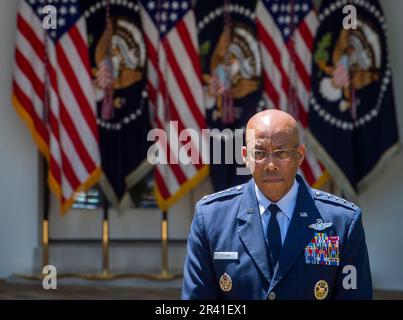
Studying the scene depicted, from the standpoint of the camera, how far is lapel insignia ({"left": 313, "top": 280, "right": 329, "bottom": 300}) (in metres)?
2.66

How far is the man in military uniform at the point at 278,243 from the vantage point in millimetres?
2641

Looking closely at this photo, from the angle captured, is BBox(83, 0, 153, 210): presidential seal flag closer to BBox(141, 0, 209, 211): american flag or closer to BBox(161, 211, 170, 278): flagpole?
BBox(141, 0, 209, 211): american flag

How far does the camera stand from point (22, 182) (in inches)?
297

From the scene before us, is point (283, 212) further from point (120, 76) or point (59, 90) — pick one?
point (59, 90)

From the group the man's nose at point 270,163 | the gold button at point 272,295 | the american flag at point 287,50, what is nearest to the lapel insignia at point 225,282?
the gold button at point 272,295

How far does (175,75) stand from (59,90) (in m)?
0.97

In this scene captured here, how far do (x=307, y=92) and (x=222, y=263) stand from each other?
4.54m

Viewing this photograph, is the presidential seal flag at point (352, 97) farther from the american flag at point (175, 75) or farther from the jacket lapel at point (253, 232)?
the jacket lapel at point (253, 232)

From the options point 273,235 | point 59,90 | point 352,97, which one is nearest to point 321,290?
point 273,235

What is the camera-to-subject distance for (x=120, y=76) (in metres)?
7.17

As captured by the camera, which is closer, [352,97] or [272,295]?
[272,295]

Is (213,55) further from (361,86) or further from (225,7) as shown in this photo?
(361,86)

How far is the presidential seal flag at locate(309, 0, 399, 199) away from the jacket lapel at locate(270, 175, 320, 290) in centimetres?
436

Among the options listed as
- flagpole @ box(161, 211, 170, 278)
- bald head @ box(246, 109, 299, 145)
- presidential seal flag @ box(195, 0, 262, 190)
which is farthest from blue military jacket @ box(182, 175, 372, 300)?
flagpole @ box(161, 211, 170, 278)
